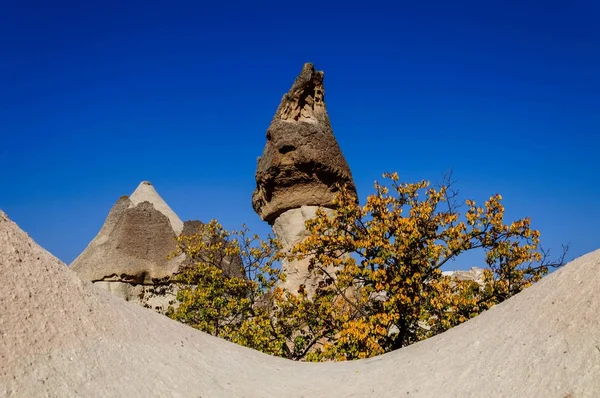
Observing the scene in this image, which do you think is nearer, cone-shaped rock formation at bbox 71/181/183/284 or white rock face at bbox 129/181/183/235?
cone-shaped rock formation at bbox 71/181/183/284

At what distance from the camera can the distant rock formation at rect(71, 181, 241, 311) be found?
17953 millimetres

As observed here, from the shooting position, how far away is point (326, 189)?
14453 mm

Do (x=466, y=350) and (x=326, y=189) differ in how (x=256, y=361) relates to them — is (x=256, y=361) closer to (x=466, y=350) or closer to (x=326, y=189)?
(x=466, y=350)

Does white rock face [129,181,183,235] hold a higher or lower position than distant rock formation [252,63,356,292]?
higher

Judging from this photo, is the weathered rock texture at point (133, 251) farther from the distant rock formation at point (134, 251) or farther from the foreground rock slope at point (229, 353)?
the foreground rock slope at point (229, 353)

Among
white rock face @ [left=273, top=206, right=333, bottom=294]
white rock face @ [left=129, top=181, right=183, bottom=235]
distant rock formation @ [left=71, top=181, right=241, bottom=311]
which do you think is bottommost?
white rock face @ [left=273, top=206, right=333, bottom=294]

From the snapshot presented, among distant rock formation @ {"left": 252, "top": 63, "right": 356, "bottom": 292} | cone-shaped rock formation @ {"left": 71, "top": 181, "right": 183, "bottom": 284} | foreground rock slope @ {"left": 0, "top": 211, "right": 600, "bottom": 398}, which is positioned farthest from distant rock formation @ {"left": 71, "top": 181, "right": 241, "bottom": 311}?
foreground rock slope @ {"left": 0, "top": 211, "right": 600, "bottom": 398}

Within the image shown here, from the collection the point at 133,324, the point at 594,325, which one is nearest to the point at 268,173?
the point at 133,324

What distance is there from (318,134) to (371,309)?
548 cm

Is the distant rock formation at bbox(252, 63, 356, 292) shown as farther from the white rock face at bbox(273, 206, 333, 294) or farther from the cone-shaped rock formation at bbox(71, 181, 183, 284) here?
the cone-shaped rock formation at bbox(71, 181, 183, 284)

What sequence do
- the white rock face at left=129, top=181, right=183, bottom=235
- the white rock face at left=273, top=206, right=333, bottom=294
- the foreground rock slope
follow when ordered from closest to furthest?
the foreground rock slope
the white rock face at left=273, top=206, right=333, bottom=294
the white rock face at left=129, top=181, right=183, bottom=235

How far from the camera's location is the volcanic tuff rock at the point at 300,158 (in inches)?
558

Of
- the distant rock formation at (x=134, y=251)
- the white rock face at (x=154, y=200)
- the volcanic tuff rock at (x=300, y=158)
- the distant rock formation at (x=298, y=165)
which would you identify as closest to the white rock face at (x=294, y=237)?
the distant rock formation at (x=298, y=165)

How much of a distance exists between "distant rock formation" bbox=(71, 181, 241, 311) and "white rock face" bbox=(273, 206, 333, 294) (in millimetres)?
4446
